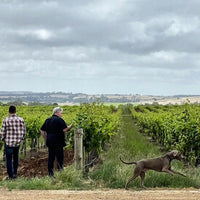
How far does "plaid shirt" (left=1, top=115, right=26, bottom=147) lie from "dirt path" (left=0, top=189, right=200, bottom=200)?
5.97ft

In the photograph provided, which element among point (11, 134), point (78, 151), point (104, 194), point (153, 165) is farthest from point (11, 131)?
point (153, 165)

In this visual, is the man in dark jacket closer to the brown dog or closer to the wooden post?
the wooden post

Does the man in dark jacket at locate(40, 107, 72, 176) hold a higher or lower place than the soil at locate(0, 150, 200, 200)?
higher

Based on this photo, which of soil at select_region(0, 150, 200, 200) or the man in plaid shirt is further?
the man in plaid shirt

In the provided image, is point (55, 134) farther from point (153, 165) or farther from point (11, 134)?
point (153, 165)

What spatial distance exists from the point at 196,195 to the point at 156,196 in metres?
0.86

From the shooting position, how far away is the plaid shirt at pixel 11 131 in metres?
9.83

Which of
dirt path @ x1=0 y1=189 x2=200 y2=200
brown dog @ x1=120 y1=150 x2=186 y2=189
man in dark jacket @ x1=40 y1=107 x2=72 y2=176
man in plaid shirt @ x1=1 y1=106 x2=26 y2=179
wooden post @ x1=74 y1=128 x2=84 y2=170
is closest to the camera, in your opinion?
dirt path @ x1=0 y1=189 x2=200 y2=200

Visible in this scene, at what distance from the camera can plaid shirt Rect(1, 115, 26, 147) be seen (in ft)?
32.2

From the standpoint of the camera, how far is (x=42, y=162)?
573 inches

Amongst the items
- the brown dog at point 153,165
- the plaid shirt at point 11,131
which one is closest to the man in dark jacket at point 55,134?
the plaid shirt at point 11,131

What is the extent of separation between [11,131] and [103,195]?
351 centimetres

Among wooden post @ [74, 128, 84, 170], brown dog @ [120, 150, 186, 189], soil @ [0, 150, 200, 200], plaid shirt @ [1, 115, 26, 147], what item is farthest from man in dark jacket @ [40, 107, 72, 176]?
brown dog @ [120, 150, 186, 189]

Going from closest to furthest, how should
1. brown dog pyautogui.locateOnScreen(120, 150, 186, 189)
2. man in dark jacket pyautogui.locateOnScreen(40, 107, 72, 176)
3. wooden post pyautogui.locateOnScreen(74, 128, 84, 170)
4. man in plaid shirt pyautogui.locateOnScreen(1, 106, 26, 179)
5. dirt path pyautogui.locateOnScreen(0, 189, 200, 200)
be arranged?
dirt path pyautogui.locateOnScreen(0, 189, 200, 200) → brown dog pyautogui.locateOnScreen(120, 150, 186, 189) → wooden post pyautogui.locateOnScreen(74, 128, 84, 170) → man in dark jacket pyautogui.locateOnScreen(40, 107, 72, 176) → man in plaid shirt pyautogui.locateOnScreen(1, 106, 26, 179)
